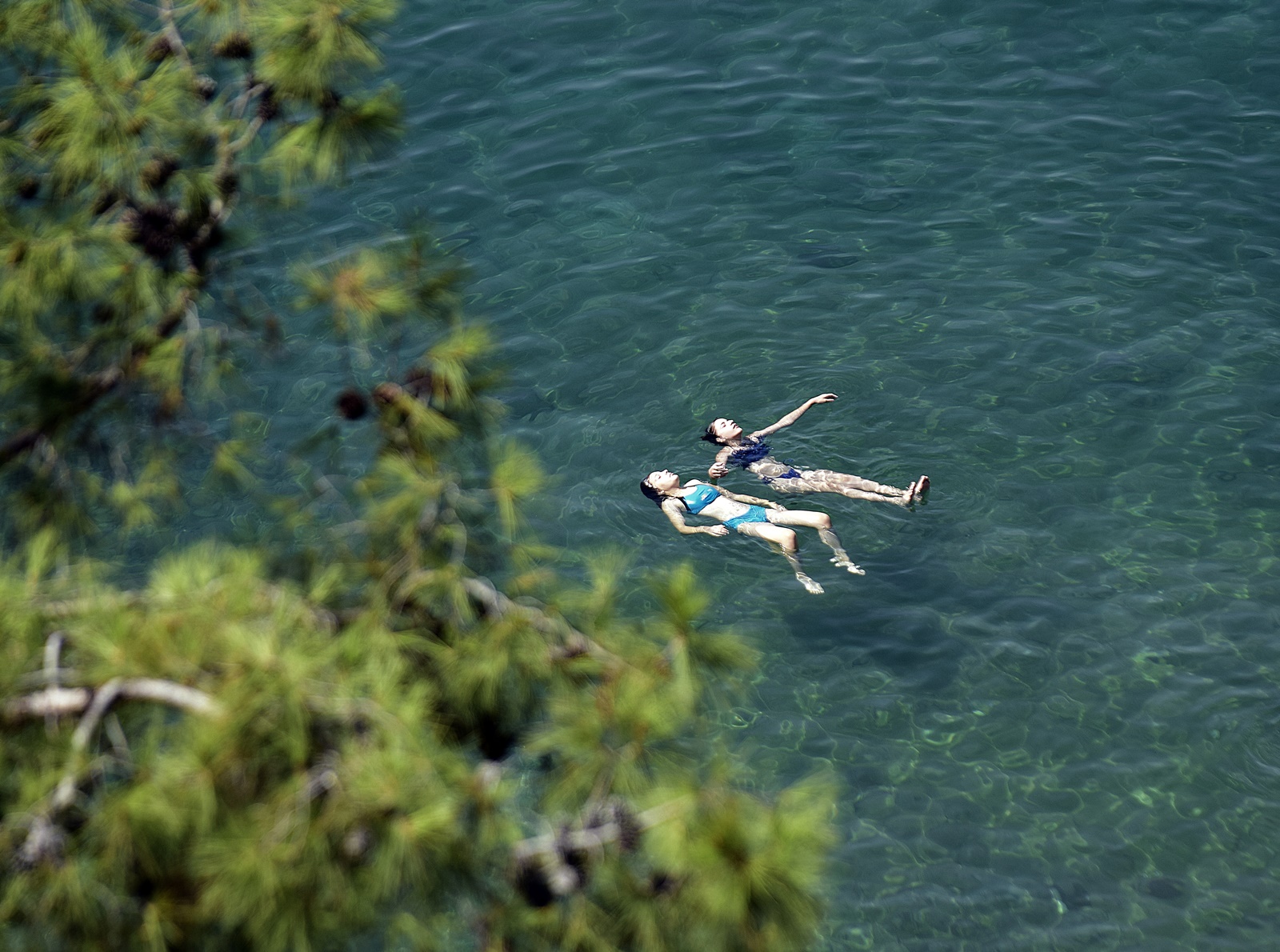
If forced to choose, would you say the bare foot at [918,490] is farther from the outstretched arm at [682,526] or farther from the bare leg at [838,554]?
the outstretched arm at [682,526]

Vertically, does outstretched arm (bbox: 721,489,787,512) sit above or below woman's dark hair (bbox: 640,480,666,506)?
below

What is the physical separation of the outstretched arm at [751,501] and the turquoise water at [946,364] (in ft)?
1.52

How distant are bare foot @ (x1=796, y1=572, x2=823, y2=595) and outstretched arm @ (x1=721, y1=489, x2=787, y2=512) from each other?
0.75m

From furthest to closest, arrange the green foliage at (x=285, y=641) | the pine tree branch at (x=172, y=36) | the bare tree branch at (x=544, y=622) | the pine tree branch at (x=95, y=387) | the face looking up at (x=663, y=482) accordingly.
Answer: the face looking up at (x=663, y=482) → the pine tree branch at (x=172, y=36) → the pine tree branch at (x=95, y=387) → the bare tree branch at (x=544, y=622) → the green foliage at (x=285, y=641)

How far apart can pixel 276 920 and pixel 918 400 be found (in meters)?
9.09

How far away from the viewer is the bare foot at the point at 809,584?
1032cm

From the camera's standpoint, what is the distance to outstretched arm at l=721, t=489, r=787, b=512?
1098 cm

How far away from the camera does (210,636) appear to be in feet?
14.5

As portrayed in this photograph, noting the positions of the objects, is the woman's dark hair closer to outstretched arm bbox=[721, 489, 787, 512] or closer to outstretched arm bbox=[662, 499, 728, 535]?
outstretched arm bbox=[662, 499, 728, 535]

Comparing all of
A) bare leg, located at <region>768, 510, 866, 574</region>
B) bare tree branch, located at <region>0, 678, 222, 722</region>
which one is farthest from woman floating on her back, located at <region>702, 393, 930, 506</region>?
bare tree branch, located at <region>0, 678, 222, 722</region>

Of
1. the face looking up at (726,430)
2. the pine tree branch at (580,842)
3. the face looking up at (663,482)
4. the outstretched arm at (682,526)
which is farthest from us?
the face looking up at (726,430)

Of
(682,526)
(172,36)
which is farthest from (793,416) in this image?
(172,36)

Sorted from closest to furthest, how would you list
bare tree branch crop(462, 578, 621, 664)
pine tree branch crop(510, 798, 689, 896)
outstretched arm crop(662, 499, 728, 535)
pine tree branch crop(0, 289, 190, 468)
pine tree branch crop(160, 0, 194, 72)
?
pine tree branch crop(510, 798, 689, 896) < bare tree branch crop(462, 578, 621, 664) < pine tree branch crop(0, 289, 190, 468) < pine tree branch crop(160, 0, 194, 72) < outstretched arm crop(662, 499, 728, 535)

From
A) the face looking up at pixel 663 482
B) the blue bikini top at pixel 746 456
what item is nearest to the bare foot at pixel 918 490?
the blue bikini top at pixel 746 456
